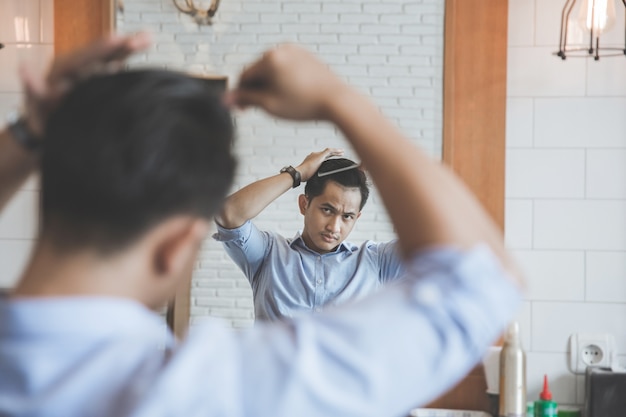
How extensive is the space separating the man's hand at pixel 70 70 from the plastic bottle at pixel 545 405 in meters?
2.26

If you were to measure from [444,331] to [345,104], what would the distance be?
165 millimetres

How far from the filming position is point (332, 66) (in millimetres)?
2871

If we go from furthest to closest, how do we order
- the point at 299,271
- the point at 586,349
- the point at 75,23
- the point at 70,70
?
the point at 75,23
the point at 586,349
the point at 299,271
the point at 70,70

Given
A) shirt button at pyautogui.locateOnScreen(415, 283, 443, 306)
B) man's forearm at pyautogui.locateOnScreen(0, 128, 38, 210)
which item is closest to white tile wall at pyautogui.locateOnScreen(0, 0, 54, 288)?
man's forearm at pyautogui.locateOnScreen(0, 128, 38, 210)

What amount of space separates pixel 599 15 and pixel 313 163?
1.00 metres

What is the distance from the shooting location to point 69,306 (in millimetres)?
539

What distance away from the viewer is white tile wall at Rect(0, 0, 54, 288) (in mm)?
3012

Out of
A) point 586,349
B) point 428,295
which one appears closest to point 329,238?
point 586,349

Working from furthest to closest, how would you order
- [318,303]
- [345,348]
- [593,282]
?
[593,282] → [318,303] → [345,348]

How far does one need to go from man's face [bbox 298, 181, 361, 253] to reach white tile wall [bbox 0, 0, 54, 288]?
107 cm

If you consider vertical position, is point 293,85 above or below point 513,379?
above

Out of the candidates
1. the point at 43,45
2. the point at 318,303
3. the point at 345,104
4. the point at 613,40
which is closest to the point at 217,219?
the point at 318,303

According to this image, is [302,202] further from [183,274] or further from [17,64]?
[183,274]

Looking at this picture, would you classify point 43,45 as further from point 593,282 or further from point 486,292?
point 486,292
